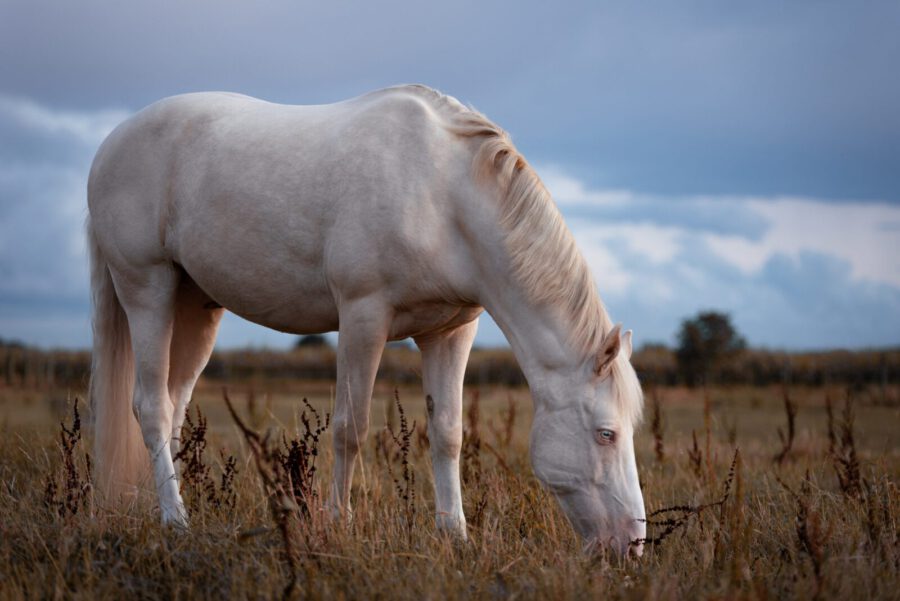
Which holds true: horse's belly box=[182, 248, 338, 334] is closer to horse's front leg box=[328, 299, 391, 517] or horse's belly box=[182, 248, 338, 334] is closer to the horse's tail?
horse's front leg box=[328, 299, 391, 517]

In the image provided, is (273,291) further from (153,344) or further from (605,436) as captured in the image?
(605,436)

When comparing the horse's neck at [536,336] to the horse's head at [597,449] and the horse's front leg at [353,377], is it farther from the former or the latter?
the horse's front leg at [353,377]

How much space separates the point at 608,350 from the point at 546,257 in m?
0.57

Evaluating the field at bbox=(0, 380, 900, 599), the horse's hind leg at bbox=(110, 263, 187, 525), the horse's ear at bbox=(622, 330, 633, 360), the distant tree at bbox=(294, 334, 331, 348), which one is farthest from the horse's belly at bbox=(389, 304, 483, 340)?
the distant tree at bbox=(294, 334, 331, 348)

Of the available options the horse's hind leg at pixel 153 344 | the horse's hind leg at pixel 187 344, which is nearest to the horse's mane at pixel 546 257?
the horse's hind leg at pixel 153 344

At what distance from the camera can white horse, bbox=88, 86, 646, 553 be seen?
3.90 m

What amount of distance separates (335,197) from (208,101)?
5.35ft

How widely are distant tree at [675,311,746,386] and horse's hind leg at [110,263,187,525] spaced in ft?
93.5

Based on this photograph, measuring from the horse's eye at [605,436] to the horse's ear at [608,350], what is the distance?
274mm

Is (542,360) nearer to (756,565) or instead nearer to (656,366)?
(756,565)

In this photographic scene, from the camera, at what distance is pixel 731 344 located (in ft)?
107

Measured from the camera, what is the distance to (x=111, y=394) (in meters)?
5.36

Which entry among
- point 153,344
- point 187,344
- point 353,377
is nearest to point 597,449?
point 353,377

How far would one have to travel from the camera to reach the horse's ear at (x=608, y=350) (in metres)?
3.71
